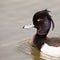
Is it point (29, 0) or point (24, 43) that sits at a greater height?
point (29, 0)

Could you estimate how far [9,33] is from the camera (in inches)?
320

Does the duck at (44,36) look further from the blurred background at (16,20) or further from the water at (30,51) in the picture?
the blurred background at (16,20)

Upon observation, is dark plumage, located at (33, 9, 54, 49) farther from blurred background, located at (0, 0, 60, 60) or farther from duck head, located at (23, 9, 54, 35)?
blurred background, located at (0, 0, 60, 60)

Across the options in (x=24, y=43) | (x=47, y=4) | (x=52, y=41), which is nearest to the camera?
(x=52, y=41)

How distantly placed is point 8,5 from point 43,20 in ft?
6.40

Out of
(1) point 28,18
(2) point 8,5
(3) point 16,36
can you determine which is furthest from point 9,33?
(2) point 8,5

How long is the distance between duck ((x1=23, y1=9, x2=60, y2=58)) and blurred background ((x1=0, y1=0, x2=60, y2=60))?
11.2 inches

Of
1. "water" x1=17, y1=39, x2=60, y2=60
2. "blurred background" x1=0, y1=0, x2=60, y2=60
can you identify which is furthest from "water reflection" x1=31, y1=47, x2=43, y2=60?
"blurred background" x1=0, y1=0, x2=60, y2=60

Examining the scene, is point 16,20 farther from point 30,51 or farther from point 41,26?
point 30,51

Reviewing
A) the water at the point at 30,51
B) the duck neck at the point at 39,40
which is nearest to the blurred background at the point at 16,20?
the water at the point at 30,51

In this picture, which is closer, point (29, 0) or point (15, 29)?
point (15, 29)

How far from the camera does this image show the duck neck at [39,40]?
759 centimetres

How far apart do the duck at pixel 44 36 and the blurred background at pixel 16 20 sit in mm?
284

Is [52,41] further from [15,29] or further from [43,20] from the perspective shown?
[15,29]
